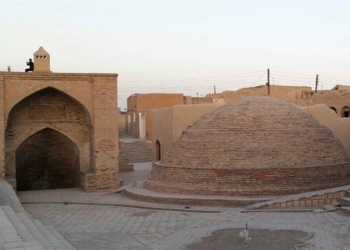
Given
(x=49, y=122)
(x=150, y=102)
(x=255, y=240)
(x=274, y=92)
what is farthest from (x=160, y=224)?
(x=274, y=92)

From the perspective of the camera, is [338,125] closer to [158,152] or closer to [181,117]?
[181,117]

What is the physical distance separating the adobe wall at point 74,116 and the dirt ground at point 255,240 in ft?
24.5

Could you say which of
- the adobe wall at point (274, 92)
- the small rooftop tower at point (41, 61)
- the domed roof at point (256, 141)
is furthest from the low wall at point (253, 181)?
the adobe wall at point (274, 92)

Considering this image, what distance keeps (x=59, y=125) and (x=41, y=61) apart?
2.54m

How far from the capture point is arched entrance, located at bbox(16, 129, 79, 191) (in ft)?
56.2

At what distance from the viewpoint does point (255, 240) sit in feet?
27.3

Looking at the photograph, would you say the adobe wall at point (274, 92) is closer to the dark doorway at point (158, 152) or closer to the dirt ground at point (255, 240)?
the dark doorway at point (158, 152)

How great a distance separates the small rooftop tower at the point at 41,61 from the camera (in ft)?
55.4

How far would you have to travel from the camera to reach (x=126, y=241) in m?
8.93

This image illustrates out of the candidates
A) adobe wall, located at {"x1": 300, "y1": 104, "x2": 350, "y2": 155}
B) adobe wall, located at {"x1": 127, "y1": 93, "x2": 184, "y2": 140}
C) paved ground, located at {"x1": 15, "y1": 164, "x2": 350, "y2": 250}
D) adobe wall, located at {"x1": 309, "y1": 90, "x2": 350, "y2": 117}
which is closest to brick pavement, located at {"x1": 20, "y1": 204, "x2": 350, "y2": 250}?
paved ground, located at {"x1": 15, "y1": 164, "x2": 350, "y2": 250}

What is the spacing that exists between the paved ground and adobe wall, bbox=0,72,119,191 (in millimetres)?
2452

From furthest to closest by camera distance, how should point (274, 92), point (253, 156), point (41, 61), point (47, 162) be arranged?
point (274, 92) → point (47, 162) → point (41, 61) → point (253, 156)

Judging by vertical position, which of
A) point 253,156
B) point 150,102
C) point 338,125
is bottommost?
point 253,156

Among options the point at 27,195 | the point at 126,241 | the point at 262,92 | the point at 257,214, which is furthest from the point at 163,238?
the point at 262,92
